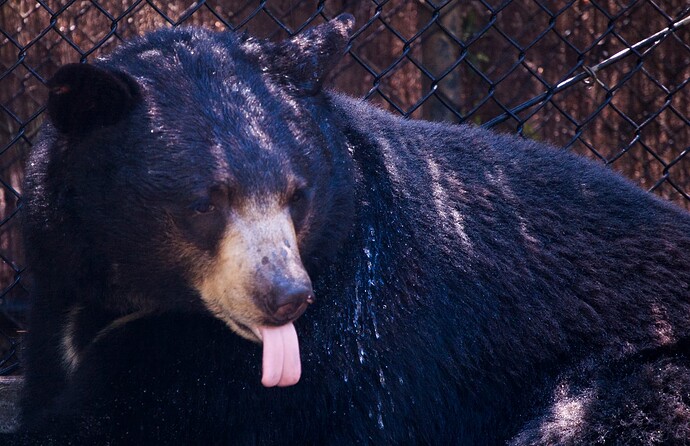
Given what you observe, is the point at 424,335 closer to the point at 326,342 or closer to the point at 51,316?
the point at 326,342

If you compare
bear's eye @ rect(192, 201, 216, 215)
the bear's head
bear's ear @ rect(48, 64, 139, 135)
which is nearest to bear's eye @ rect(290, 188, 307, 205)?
the bear's head

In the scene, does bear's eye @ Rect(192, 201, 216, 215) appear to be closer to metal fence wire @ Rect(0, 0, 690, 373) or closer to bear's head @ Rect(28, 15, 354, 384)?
bear's head @ Rect(28, 15, 354, 384)

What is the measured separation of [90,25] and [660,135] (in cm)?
446

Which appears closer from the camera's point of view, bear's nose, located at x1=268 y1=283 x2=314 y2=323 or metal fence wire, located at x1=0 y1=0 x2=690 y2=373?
bear's nose, located at x1=268 y1=283 x2=314 y2=323

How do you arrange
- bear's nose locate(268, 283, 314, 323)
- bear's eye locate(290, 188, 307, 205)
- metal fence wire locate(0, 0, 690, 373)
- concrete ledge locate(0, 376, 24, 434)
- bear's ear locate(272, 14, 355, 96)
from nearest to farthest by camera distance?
bear's nose locate(268, 283, 314, 323) → bear's eye locate(290, 188, 307, 205) → bear's ear locate(272, 14, 355, 96) → concrete ledge locate(0, 376, 24, 434) → metal fence wire locate(0, 0, 690, 373)

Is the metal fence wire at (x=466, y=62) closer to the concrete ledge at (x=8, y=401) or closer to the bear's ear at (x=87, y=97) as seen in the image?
the concrete ledge at (x=8, y=401)

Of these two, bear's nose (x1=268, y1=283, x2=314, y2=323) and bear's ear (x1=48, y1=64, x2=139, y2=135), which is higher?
bear's ear (x1=48, y1=64, x2=139, y2=135)

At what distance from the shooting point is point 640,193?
3.46 meters

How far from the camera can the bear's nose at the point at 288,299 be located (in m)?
2.37

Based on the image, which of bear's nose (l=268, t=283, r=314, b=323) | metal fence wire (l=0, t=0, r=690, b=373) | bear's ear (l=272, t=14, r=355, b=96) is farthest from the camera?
metal fence wire (l=0, t=0, r=690, b=373)

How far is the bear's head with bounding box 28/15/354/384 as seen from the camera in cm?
252

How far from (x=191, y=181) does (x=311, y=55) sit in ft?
2.15

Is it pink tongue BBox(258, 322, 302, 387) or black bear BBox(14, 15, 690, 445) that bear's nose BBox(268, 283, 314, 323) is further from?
pink tongue BBox(258, 322, 302, 387)

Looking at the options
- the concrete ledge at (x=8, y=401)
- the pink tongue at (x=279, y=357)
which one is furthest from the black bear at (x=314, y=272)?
the concrete ledge at (x=8, y=401)
